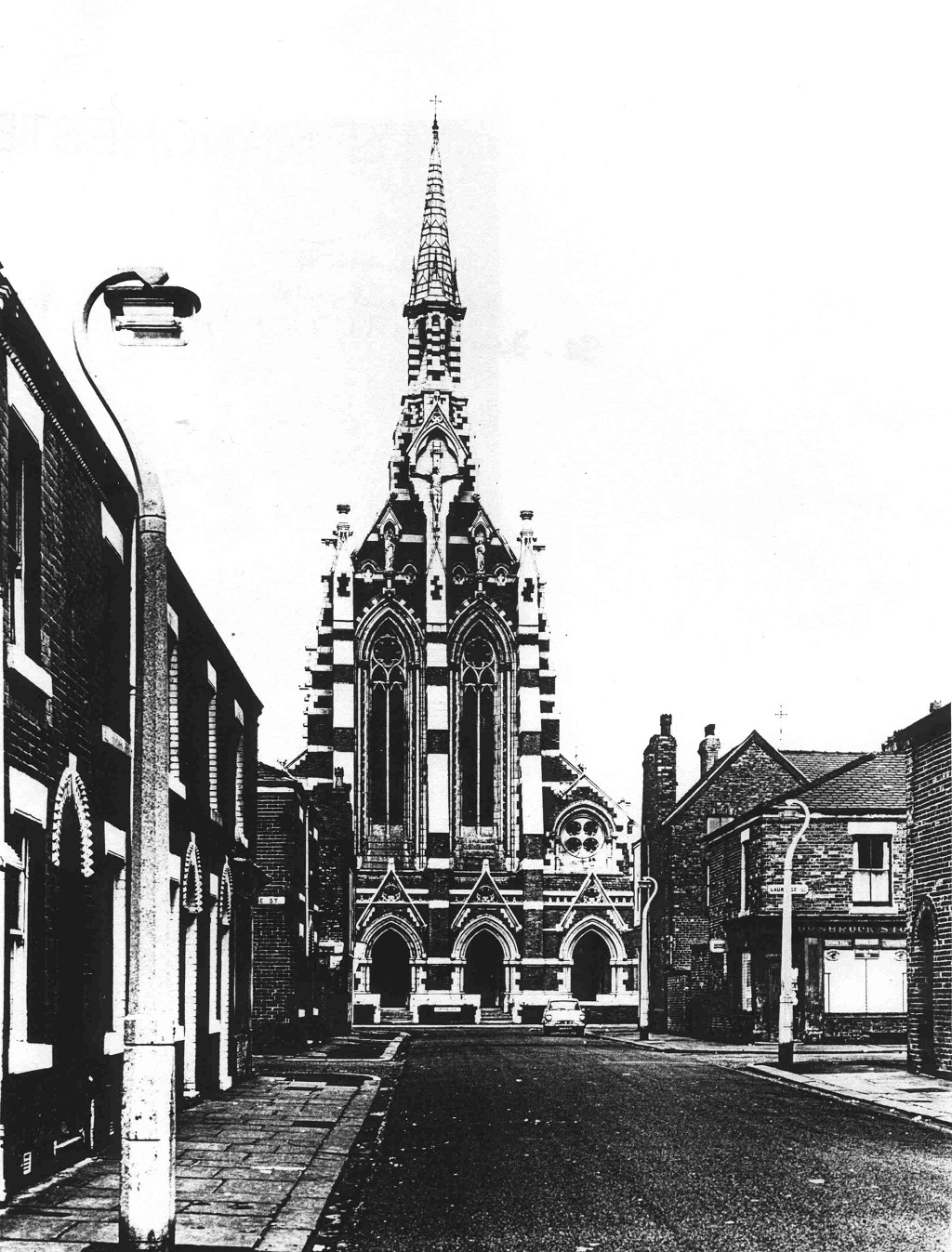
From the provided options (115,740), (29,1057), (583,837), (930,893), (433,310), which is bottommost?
(29,1057)

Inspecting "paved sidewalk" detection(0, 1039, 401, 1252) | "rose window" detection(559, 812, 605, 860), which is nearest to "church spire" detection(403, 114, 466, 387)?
"rose window" detection(559, 812, 605, 860)

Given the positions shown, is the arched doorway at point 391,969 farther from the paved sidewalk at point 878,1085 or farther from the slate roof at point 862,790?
the paved sidewalk at point 878,1085

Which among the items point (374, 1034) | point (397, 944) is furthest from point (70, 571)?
point (397, 944)

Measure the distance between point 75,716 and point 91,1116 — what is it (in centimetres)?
372

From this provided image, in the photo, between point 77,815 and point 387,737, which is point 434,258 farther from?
point 77,815

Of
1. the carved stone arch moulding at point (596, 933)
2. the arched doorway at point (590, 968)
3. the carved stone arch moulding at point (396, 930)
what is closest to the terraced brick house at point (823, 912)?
the carved stone arch moulding at point (596, 933)

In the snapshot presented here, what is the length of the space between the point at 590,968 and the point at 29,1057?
60.5 m

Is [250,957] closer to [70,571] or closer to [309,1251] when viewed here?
[70,571]

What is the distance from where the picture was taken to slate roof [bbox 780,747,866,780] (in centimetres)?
5869

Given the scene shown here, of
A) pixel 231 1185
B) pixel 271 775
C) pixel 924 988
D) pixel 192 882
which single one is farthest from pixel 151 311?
pixel 271 775

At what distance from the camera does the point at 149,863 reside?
939cm

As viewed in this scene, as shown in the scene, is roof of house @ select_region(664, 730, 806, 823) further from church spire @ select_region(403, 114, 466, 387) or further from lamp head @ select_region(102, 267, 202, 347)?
lamp head @ select_region(102, 267, 202, 347)

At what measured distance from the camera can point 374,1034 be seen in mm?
52625

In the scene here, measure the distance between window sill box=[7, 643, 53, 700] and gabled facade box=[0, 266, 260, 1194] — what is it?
2 centimetres
